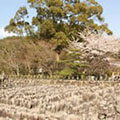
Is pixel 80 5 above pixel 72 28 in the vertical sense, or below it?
above

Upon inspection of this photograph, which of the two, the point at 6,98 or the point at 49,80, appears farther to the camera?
the point at 49,80

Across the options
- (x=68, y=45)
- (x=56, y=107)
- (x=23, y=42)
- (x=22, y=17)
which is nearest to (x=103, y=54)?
(x=68, y=45)

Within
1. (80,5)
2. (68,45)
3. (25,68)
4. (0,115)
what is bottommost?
(0,115)

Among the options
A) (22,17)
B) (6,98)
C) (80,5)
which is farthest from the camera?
(22,17)

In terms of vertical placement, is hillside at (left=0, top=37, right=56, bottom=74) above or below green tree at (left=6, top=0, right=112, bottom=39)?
below

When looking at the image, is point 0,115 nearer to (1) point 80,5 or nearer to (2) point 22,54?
(2) point 22,54

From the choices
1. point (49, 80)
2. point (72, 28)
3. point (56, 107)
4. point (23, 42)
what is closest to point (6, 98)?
point (56, 107)

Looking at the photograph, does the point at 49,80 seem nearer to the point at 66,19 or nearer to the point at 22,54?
the point at 22,54

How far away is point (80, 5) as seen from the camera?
747 inches

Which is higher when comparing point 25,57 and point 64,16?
point 64,16

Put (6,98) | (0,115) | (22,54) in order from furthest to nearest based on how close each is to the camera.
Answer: (22,54), (6,98), (0,115)

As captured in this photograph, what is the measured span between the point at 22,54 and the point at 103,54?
5.77 meters

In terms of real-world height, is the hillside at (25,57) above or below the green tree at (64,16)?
below

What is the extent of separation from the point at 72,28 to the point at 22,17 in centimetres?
465
